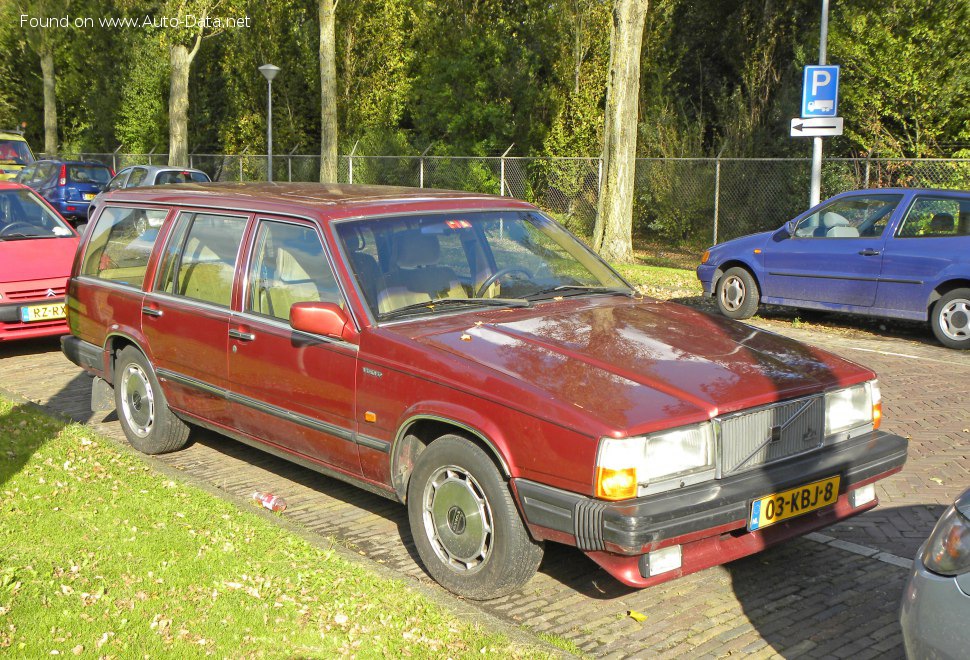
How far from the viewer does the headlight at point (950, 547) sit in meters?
2.98

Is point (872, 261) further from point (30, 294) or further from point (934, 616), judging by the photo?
point (934, 616)

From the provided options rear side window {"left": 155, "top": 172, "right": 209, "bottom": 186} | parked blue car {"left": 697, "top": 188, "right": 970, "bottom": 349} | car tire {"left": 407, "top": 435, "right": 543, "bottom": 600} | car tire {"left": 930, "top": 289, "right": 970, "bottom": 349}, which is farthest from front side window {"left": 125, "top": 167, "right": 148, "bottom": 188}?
car tire {"left": 407, "top": 435, "right": 543, "bottom": 600}

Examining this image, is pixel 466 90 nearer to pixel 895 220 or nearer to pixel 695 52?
pixel 695 52

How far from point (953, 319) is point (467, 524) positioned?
8.43 metres

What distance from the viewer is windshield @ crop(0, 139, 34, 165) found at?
28750mm

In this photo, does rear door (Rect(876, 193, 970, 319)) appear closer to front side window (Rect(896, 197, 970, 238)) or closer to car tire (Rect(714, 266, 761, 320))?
front side window (Rect(896, 197, 970, 238))

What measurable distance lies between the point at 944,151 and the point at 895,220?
9771mm

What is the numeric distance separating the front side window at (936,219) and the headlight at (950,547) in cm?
880

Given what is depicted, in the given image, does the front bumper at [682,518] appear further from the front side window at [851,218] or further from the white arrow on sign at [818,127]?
the white arrow on sign at [818,127]

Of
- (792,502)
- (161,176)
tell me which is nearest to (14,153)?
(161,176)

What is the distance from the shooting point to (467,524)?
441 cm

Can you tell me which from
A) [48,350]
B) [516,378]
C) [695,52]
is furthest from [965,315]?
[695,52]

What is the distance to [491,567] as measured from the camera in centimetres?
432

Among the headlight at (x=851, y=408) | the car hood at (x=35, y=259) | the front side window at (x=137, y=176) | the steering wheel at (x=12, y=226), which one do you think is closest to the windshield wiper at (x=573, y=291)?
the headlight at (x=851, y=408)
